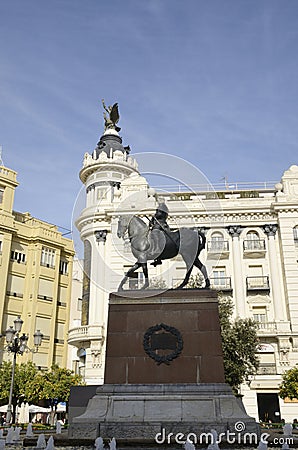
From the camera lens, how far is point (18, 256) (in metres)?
53.2

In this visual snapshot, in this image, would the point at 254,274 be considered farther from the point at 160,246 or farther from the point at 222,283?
the point at 160,246

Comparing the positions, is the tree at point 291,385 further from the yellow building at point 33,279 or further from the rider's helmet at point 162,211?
the yellow building at point 33,279

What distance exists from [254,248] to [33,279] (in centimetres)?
2524

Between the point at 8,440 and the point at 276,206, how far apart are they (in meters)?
36.3

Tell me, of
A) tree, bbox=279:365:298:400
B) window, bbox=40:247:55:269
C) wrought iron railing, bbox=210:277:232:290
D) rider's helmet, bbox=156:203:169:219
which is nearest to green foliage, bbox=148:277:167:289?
rider's helmet, bbox=156:203:169:219

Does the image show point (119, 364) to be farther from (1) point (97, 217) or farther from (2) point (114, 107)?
(2) point (114, 107)

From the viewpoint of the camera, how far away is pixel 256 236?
47281mm

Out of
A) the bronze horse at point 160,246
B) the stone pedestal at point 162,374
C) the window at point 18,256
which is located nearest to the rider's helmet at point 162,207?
the bronze horse at point 160,246

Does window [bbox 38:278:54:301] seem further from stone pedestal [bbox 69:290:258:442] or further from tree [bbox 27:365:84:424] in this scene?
stone pedestal [bbox 69:290:258:442]

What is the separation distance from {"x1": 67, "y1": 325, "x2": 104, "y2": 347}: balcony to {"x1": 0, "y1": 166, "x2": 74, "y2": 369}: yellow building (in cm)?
843

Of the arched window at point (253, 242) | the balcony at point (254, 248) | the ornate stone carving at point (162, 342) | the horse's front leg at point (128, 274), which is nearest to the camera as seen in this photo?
the ornate stone carving at point (162, 342)

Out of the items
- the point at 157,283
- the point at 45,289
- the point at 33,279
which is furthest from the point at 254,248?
the point at 157,283

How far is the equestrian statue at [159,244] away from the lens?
57.0 feet

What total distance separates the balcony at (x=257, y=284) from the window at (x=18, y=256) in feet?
83.8
